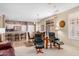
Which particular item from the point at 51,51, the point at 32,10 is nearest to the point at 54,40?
the point at 51,51

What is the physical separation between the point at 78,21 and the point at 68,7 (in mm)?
325

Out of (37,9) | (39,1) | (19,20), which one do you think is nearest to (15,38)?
(19,20)

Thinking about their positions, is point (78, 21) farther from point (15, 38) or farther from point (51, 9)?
point (15, 38)

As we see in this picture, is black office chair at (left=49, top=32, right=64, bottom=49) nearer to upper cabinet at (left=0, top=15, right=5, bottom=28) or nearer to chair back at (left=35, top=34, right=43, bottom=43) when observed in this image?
chair back at (left=35, top=34, right=43, bottom=43)

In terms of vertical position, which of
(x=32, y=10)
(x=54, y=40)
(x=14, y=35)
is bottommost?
(x=54, y=40)

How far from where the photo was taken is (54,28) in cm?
225

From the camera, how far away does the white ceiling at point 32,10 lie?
7.16 ft

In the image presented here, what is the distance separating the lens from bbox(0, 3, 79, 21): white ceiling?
2.18 metres

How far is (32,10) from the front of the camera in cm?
222

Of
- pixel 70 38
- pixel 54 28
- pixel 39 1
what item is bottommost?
pixel 70 38

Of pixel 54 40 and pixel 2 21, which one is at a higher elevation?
pixel 2 21

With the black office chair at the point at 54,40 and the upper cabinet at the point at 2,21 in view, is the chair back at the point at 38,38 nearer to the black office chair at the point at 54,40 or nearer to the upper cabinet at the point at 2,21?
the black office chair at the point at 54,40

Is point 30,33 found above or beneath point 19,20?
beneath

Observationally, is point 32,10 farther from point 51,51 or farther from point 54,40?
point 51,51
